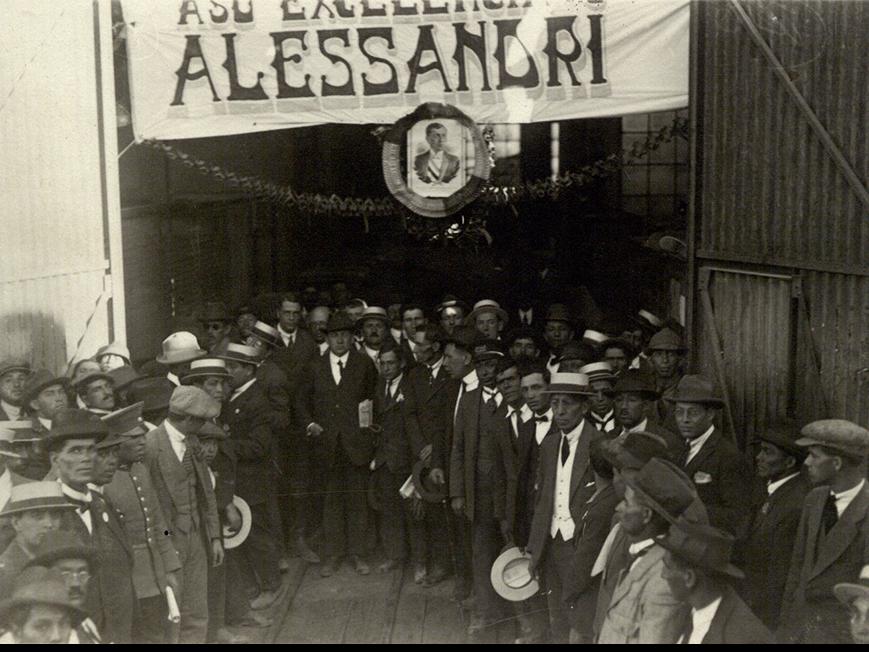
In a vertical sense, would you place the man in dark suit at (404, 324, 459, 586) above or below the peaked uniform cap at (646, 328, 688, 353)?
below

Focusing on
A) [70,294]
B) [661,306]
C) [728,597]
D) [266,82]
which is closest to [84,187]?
[70,294]

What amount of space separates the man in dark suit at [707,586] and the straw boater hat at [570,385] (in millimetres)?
2115

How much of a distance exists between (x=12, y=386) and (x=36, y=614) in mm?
3252

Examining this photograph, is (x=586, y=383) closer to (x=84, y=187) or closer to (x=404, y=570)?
(x=404, y=570)

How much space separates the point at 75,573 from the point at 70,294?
167 inches

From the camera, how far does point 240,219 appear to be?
43.5ft

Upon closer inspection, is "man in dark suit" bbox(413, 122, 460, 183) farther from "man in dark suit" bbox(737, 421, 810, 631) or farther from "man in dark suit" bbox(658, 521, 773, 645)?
"man in dark suit" bbox(658, 521, 773, 645)

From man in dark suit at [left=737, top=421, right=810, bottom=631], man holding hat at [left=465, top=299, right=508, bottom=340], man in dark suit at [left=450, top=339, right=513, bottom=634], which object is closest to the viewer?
man in dark suit at [left=737, top=421, right=810, bottom=631]

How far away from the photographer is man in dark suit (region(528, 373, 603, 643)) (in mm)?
6148

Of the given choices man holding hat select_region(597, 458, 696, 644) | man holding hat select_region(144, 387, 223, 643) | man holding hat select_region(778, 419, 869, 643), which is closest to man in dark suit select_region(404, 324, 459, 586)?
man holding hat select_region(144, 387, 223, 643)

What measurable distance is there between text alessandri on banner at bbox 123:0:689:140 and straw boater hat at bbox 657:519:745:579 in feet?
15.3

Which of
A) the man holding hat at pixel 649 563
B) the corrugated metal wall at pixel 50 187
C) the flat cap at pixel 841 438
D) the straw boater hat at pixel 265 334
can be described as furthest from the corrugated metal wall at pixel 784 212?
the corrugated metal wall at pixel 50 187

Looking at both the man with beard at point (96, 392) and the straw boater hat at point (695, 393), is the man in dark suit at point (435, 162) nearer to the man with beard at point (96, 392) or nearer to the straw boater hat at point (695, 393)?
the straw boater hat at point (695, 393)

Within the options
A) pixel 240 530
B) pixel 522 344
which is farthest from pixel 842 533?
pixel 240 530
